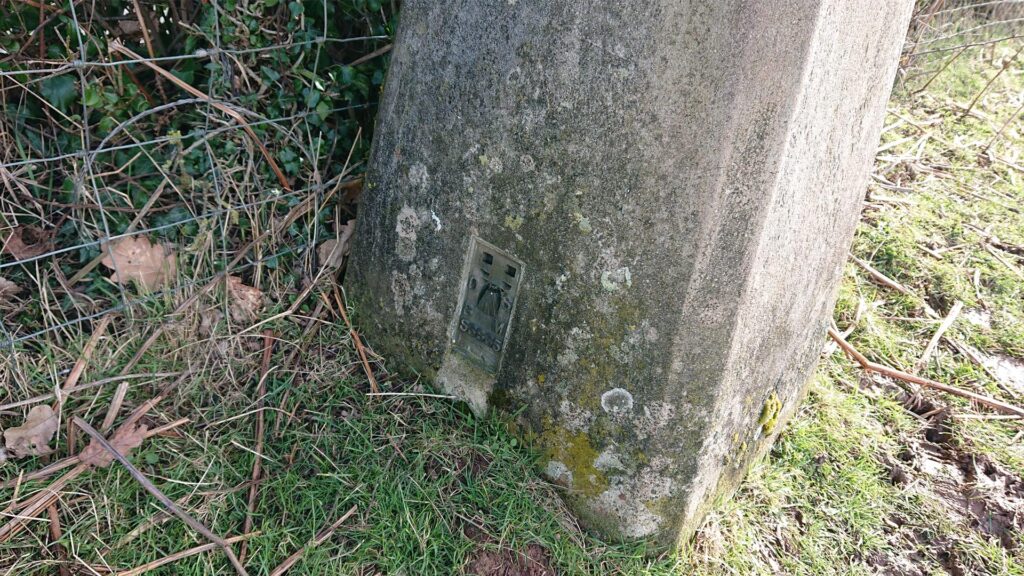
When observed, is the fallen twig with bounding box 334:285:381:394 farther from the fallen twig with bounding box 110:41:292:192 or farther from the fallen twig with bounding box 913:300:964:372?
the fallen twig with bounding box 913:300:964:372

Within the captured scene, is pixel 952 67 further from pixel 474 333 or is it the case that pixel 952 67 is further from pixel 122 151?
pixel 122 151

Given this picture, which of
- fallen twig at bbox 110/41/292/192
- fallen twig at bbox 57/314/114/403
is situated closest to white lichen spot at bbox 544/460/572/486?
fallen twig at bbox 110/41/292/192

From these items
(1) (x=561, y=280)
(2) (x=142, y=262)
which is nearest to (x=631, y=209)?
(1) (x=561, y=280)

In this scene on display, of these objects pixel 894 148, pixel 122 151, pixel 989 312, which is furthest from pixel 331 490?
pixel 894 148

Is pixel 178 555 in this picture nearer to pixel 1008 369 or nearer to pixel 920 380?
pixel 920 380

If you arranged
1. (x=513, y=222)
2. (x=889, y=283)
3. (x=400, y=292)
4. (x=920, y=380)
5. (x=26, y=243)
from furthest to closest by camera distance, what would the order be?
1. (x=889, y=283)
2. (x=920, y=380)
3. (x=400, y=292)
4. (x=26, y=243)
5. (x=513, y=222)

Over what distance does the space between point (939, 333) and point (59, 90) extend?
3.39 meters

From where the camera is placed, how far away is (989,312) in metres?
3.53

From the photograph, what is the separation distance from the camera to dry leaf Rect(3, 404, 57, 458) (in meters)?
2.29

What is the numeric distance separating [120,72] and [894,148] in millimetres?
3786

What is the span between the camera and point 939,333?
340cm

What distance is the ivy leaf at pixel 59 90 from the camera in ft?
8.04

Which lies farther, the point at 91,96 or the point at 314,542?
the point at 91,96

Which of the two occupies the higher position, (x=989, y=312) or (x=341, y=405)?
(x=989, y=312)
